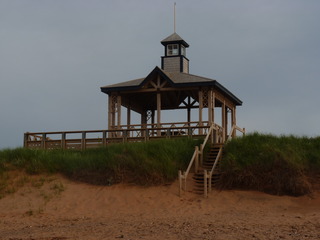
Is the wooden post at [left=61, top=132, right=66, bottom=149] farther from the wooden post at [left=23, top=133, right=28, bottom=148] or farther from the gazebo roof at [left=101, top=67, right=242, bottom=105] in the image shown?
the gazebo roof at [left=101, top=67, right=242, bottom=105]

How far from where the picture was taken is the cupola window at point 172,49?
31.8 m

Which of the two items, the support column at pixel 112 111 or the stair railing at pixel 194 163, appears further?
the support column at pixel 112 111

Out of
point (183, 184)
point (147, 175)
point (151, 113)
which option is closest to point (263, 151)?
point (183, 184)

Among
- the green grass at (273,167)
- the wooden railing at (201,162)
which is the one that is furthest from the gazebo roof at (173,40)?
the green grass at (273,167)

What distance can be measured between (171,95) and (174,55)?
287 cm

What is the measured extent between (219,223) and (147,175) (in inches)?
248

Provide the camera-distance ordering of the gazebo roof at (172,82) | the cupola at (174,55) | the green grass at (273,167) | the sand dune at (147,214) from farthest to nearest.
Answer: the cupola at (174,55), the gazebo roof at (172,82), the green grass at (273,167), the sand dune at (147,214)

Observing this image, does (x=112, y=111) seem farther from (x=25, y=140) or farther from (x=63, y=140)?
(x=25, y=140)

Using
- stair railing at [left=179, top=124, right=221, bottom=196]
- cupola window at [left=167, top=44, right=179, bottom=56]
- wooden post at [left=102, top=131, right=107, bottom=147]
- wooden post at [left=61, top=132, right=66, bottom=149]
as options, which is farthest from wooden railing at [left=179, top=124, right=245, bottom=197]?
cupola window at [left=167, top=44, right=179, bottom=56]

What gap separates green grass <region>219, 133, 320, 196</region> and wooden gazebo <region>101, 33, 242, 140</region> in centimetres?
374

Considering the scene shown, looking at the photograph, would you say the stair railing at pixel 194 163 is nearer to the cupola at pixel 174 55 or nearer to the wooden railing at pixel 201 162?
the wooden railing at pixel 201 162

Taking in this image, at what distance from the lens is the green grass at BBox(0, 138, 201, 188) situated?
2077 centimetres

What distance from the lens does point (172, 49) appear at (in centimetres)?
3191

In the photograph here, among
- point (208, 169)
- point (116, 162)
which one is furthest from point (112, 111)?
point (208, 169)
